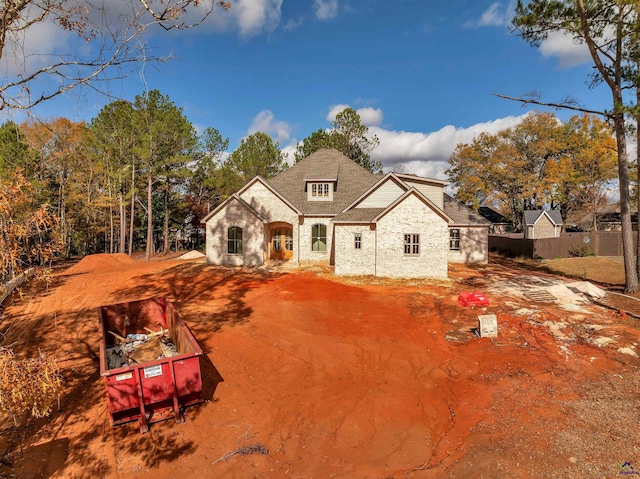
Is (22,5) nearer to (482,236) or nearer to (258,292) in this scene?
(258,292)

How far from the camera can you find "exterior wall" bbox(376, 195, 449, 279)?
2008 centimetres

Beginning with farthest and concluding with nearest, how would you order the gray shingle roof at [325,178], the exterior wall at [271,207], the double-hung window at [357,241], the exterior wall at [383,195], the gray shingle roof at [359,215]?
the gray shingle roof at [325,178], the exterior wall at [271,207], the exterior wall at [383,195], the double-hung window at [357,241], the gray shingle roof at [359,215]

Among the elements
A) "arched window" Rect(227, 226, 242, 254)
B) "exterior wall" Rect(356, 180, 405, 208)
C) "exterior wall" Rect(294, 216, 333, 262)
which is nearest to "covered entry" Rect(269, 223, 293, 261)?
"exterior wall" Rect(294, 216, 333, 262)

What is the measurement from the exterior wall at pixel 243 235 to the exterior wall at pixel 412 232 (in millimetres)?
8325

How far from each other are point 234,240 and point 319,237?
20.1 feet

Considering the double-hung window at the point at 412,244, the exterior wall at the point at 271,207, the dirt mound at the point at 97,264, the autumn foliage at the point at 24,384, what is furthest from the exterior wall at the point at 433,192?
the dirt mound at the point at 97,264

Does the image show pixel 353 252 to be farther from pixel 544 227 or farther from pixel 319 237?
pixel 544 227

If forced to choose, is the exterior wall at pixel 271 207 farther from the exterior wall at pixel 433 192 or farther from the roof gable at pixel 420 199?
the exterior wall at pixel 433 192

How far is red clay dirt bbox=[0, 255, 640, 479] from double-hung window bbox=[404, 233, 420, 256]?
5.14 meters

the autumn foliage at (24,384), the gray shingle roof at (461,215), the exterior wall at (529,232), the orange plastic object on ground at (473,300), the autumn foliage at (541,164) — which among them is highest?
the autumn foliage at (541,164)

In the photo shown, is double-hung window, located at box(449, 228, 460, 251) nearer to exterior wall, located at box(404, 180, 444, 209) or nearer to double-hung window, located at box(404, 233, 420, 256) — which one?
exterior wall, located at box(404, 180, 444, 209)

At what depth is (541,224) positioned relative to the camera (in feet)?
133

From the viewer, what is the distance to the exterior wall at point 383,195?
73.2 feet

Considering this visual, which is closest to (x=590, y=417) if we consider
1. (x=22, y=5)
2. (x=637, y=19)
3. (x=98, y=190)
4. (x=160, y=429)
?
(x=160, y=429)
